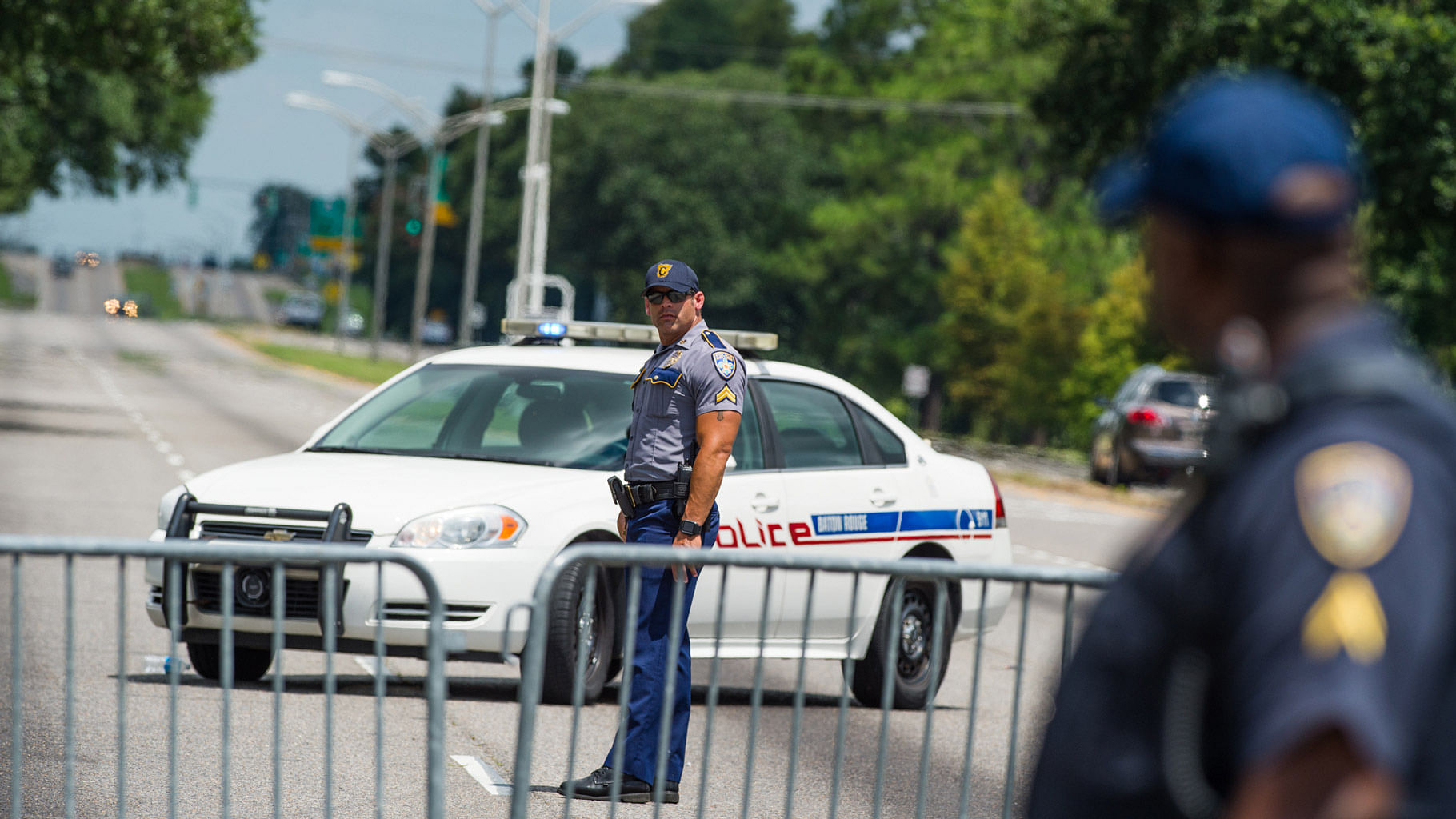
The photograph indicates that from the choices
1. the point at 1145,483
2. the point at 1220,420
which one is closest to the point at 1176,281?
the point at 1220,420

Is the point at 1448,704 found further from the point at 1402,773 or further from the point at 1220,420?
the point at 1220,420

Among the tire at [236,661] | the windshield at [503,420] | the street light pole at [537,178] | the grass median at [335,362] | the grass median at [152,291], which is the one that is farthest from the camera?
the grass median at [152,291]

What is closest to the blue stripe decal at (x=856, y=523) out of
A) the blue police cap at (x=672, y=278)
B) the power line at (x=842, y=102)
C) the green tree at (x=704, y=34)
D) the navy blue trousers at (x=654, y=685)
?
the blue police cap at (x=672, y=278)

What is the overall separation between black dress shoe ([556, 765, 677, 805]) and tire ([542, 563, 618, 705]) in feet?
4.22

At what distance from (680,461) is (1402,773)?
505cm

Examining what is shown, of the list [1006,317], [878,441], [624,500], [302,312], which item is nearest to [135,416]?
[878,441]

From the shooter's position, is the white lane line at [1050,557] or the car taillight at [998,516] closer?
the car taillight at [998,516]

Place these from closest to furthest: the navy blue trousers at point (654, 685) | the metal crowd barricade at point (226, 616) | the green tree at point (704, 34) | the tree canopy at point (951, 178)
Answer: the metal crowd barricade at point (226, 616), the navy blue trousers at point (654, 685), the tree canopy at point (951, 178), the green tree at point (704, 34)

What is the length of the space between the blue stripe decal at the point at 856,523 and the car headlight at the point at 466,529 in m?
1.56

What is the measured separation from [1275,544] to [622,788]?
15.0 feet

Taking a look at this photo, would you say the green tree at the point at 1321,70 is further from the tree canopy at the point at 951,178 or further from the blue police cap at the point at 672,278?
the blue police cap at the point at 672,278

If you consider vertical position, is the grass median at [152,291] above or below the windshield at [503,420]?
below

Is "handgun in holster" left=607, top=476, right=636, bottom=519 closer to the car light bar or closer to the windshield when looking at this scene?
the windshield

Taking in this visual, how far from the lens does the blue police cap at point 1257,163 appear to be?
68.4 inches
